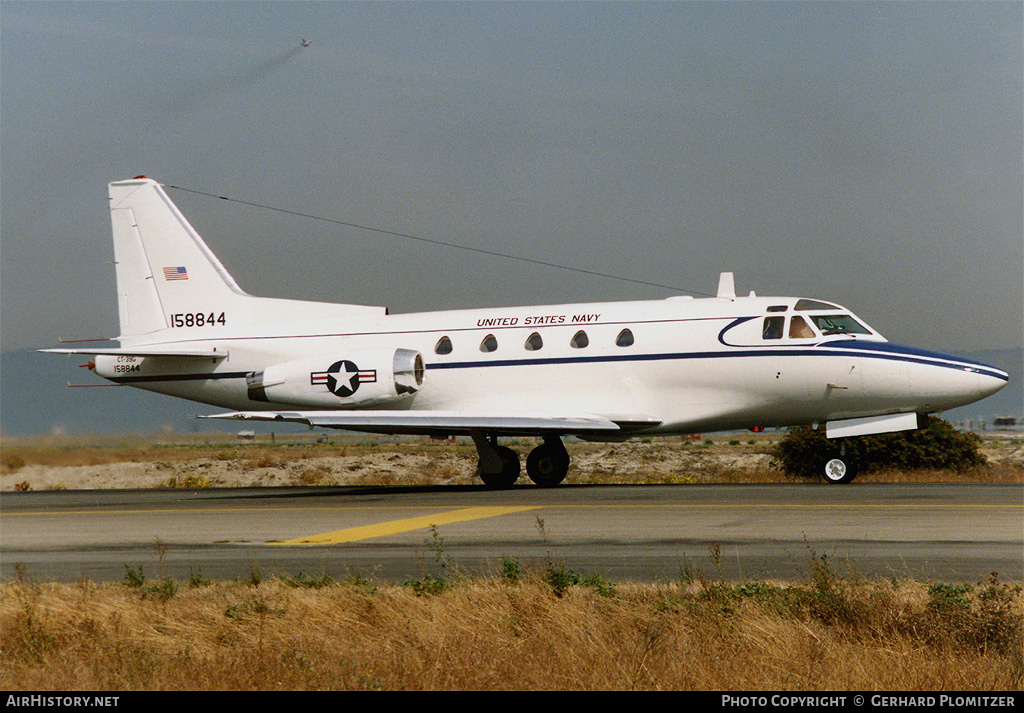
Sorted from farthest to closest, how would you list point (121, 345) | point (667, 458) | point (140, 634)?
1. point (667, 458)
2. point (121, 345)
3. point (140, 634)

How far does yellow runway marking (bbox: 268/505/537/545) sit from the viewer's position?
52.1 feet

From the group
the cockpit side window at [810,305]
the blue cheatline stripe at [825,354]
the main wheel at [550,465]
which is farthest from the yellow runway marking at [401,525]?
the cockpit side window at [810,305]

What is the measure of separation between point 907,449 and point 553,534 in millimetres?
23297

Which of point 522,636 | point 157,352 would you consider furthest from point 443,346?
point 522,636

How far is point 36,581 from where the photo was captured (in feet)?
40.4

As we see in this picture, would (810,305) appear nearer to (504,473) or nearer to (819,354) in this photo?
(819,354)

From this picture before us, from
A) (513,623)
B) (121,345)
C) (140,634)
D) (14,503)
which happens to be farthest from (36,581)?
(121,345)

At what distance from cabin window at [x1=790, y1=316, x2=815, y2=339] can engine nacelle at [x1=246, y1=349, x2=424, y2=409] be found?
9.03m

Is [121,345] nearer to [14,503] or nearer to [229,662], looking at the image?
[14,503]

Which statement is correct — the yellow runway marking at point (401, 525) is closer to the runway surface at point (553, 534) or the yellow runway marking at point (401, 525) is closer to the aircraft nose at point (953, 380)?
the runway surface at point (553, 534)

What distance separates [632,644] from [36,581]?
23.2ft

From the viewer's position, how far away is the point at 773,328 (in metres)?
24.9

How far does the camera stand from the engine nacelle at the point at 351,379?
27.6 meters

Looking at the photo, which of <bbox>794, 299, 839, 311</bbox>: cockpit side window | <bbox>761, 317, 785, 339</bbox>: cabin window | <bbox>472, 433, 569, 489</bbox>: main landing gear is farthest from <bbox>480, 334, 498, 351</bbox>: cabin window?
<bbox>794, 299, 839, 311</bbox>: cockpit side window
